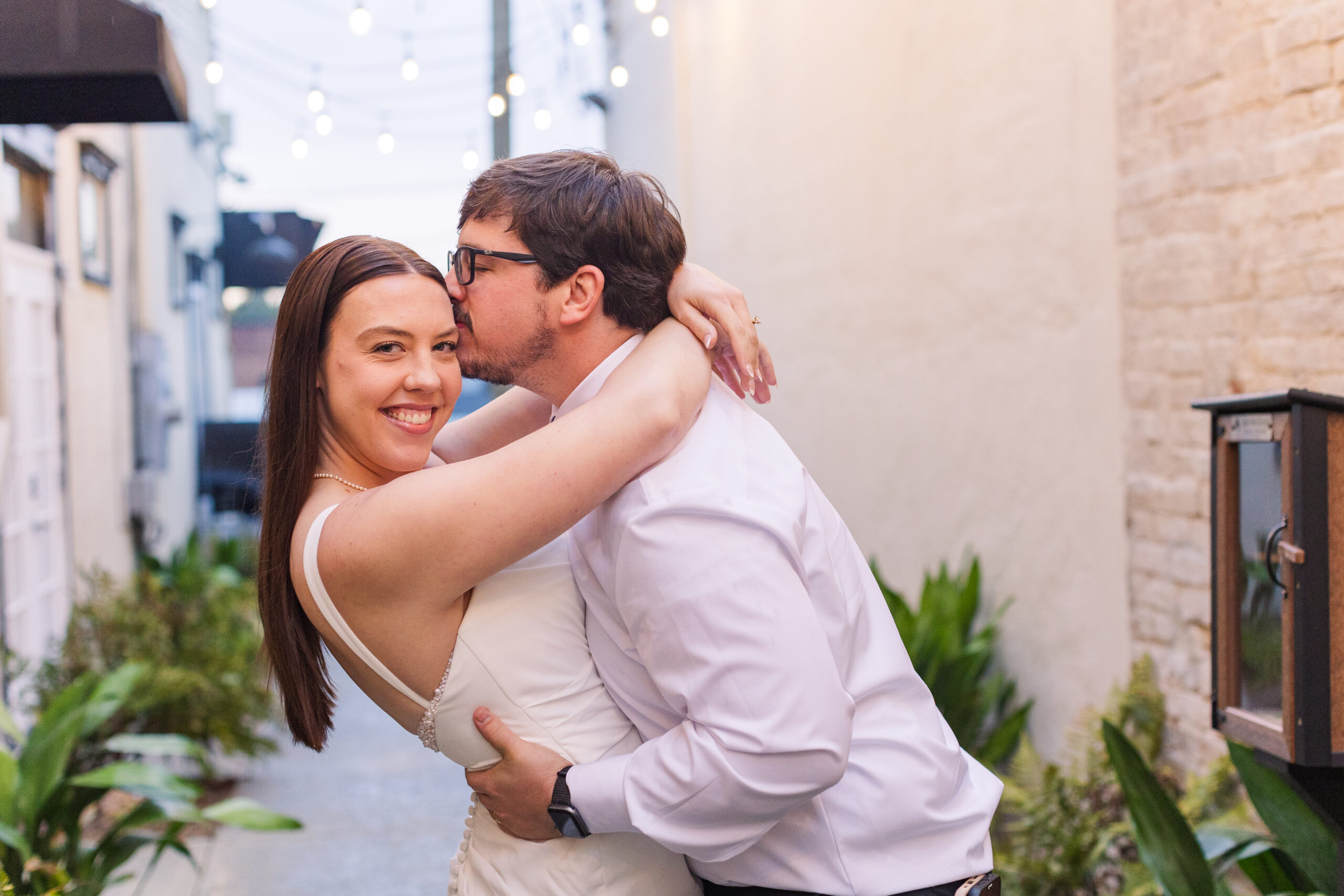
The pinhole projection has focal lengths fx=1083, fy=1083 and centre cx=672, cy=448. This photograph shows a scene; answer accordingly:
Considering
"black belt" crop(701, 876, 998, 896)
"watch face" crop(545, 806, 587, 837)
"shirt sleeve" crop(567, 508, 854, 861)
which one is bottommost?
"black belt" crop(701, 876, 998, 896)

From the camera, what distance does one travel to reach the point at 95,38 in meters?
1.55

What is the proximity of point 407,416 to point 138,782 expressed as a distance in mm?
2145

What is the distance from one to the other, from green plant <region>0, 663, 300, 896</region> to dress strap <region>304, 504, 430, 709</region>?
73.7 inches

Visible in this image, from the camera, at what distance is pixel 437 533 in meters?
1.28

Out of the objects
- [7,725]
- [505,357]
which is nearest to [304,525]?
[505,357]

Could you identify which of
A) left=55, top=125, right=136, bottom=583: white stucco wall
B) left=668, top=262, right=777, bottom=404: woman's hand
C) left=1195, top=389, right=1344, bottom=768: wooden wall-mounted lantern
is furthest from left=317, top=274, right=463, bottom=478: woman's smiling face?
left=55, top=125, right=136, bottom=583: white stucco wall

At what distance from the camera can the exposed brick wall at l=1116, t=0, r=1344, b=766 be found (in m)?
2.57

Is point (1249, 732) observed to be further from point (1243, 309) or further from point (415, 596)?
point (415, 596)

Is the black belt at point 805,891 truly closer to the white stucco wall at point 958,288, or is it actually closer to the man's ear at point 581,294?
the man's ear at point 581,294

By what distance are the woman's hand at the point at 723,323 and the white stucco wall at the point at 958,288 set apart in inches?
88.4

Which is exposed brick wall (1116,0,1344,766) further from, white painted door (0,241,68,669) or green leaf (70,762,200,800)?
white painted door (0,241,68,669)

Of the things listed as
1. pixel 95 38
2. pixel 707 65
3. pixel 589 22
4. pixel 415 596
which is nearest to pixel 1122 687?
pixel 415 596

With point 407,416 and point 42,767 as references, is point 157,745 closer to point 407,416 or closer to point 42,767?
point 42,767

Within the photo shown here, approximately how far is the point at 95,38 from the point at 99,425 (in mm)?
5419
